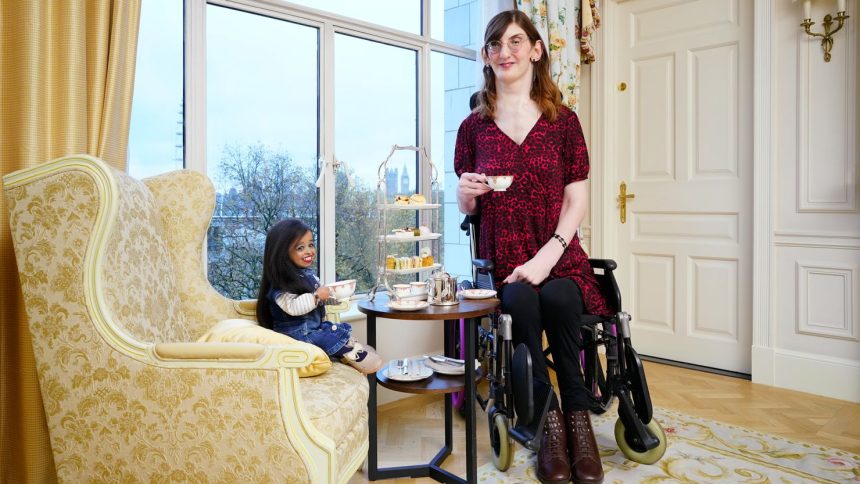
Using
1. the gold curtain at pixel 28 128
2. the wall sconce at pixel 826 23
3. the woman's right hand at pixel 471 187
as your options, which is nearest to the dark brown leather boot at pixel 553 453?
the woman's right hand at pixel 471 187

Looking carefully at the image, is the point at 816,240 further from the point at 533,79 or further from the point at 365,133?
the point at 365,133

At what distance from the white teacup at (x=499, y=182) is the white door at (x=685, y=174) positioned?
1677 mm

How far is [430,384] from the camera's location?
6.14ft

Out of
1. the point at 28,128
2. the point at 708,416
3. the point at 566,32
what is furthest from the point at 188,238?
the point at 566,32

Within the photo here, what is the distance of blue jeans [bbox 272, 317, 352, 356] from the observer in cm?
167

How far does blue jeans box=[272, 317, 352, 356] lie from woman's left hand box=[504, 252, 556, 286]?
0.62 m

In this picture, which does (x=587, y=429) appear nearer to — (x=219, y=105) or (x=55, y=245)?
(x=55, y=245)

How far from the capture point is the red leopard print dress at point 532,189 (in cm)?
209

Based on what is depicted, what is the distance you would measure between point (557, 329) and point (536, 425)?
0.33 m

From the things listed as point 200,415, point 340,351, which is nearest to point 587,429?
point 340,351

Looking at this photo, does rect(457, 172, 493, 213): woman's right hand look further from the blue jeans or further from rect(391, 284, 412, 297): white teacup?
the blue jeans

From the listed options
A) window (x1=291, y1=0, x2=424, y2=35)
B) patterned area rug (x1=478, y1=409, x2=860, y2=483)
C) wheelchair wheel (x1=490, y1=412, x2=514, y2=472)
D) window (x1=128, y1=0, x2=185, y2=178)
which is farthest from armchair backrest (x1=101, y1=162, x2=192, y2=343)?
window (x1=291, y1=0, x2=424, y2=35)

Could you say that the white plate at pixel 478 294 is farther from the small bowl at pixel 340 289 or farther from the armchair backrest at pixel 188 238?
the armchair backrest at pixel 188 238

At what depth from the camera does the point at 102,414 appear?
122 centimetres
